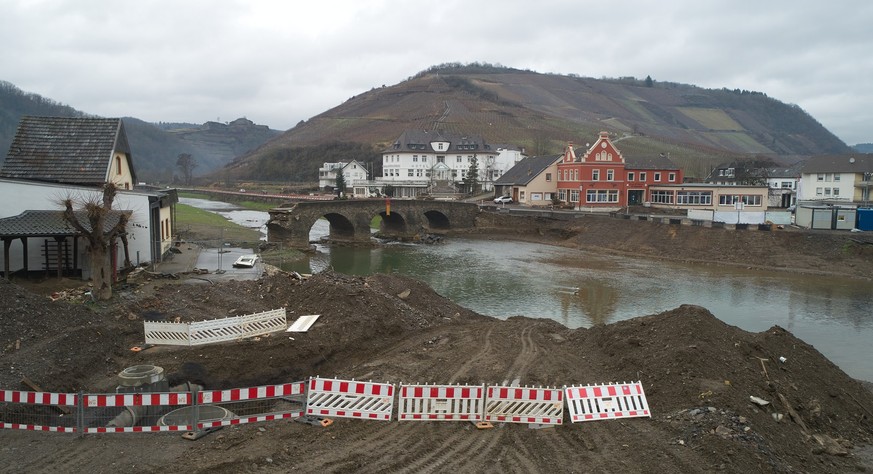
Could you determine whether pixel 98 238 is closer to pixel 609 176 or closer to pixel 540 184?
pixel 609 176

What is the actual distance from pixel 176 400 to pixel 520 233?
5539 centimetres

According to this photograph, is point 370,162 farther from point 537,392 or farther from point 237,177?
point 537,392

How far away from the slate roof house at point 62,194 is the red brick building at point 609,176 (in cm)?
4699

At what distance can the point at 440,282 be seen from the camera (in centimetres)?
3869

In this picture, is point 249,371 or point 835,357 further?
point 835,357

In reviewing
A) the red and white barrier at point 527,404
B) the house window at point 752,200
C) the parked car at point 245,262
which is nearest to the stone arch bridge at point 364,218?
the parked car at point 245,262

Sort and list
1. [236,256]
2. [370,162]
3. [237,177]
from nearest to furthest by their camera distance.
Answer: [236,256]
[370,162]
[237,177]

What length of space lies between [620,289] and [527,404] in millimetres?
26369

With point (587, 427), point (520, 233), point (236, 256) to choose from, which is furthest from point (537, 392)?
point (520, 233)

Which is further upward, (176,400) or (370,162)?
(370,162)

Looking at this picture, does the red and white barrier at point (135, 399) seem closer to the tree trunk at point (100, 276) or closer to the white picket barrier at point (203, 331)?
the white picket barrier at point (203, 331)

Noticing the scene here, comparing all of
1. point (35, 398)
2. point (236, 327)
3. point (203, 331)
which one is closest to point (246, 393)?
point (35, 398)

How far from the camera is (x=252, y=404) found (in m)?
13.5

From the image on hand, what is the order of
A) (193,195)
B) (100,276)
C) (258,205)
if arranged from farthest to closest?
(193,195) → (258,205) → (100,276)
